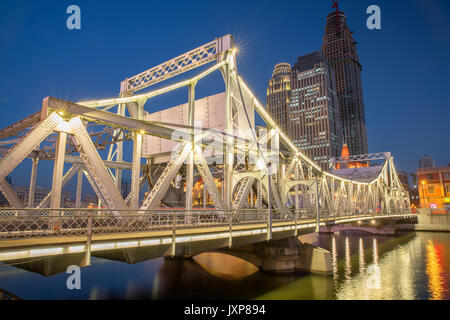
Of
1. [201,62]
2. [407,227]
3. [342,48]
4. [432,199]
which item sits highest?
[342,48]

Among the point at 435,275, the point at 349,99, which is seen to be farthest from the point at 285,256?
the point at 349,99

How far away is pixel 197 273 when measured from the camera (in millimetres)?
25594

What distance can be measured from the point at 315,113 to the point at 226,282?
146 meters

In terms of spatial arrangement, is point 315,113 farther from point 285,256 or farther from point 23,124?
point 23,124

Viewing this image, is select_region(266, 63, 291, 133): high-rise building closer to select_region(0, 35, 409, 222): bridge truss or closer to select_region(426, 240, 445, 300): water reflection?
select_region(426, 240, 445, 300): water reflection

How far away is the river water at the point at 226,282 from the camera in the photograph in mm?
19203

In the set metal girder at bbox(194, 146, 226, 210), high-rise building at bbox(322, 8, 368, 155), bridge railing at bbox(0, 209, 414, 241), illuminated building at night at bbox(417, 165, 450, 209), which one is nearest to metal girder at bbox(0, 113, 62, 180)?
bridge railing at bbox(0, 209, 414, 241)

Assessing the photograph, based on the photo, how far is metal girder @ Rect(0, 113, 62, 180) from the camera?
9392mm

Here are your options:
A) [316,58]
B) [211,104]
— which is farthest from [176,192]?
[316,58]

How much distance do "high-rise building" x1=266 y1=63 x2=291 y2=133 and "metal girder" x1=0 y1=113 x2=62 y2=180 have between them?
534ft

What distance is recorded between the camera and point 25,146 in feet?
32.0

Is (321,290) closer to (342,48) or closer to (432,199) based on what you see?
(432,199)

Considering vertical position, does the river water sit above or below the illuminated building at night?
below

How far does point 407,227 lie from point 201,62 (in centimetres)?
7088
